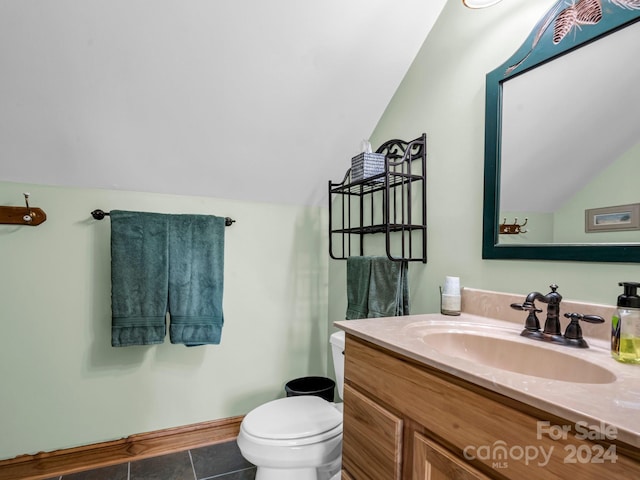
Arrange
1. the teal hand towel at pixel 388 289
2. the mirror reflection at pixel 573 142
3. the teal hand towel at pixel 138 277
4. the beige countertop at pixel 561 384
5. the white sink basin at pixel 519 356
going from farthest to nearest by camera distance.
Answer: the teal hand towel at pixel 138 277 < the teal hand towel at pixel 388 289 < the mirror reflection at pixel 573 142 < the white sink basin at pixel 519 356 < the beige countertop at pixel 561 384

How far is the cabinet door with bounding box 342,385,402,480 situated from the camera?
0.76m

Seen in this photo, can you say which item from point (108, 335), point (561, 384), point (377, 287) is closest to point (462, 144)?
point (377, 287)

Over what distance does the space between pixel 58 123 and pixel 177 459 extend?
1.78 m

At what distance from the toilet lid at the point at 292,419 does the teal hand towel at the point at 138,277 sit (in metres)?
0.71

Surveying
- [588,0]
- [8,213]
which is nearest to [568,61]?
[588,0]

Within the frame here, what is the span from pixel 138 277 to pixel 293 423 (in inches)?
41.9

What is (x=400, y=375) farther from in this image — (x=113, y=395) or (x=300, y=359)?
(x=113, y=395)

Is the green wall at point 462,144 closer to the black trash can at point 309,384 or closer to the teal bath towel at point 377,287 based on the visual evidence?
the teal bath towel at point 377,287

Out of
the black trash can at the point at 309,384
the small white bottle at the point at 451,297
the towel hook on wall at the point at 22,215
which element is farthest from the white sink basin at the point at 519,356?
the towel hook on wall at the point at 22,215

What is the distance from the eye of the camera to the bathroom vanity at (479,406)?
0.46 m

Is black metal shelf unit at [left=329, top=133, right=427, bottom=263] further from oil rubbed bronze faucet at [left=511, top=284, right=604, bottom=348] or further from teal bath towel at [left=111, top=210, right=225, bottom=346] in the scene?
teal bath towel at [left=111, top=210, right=225, bottom=346]

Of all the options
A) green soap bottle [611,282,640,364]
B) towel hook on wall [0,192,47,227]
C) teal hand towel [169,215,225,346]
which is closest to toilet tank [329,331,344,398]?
teal hand towel [169,215,225,346]

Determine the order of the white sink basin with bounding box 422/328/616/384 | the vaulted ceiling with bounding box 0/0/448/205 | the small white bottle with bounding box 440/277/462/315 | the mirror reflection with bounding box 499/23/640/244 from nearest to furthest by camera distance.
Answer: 1. the white sink basin with bounding box 422/328/616/384
2. the mirror reflection with bounding box 499/23/640/244
3. the small white bottle with bounding box 440/277/462/315
4. the vaulted ceiling with bounding box 0/0/448/205

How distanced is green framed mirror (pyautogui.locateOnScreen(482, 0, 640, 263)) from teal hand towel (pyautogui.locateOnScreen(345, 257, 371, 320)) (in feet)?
1.80
